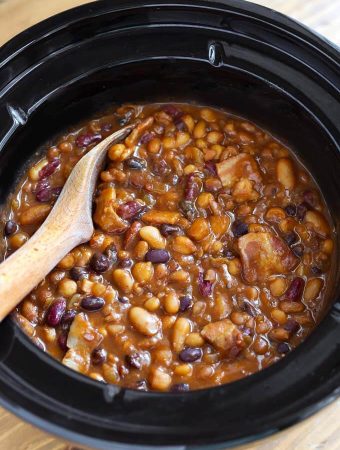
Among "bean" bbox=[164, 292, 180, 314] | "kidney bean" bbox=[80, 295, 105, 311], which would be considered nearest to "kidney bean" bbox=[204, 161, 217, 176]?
"bean" bbox=[164, 292, 180, 314]

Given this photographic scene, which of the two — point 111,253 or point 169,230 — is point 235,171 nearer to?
point 169,230

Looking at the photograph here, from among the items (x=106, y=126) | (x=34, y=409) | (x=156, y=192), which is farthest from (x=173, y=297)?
(x=106, y=126)

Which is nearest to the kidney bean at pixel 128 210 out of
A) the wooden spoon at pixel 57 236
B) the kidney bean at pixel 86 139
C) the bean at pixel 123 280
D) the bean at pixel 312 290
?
the wooden spoon at pixel 57 236

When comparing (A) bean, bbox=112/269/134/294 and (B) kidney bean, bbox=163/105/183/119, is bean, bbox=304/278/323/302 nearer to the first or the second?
(A) bean, bbox=112/269/134/294

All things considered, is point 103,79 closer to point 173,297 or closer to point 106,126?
point 106,126

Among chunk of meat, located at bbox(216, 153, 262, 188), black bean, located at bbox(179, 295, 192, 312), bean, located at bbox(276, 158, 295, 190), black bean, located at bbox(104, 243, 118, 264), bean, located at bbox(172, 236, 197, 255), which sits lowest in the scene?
black bean, located at bbox(104, 243, 118, 264)
